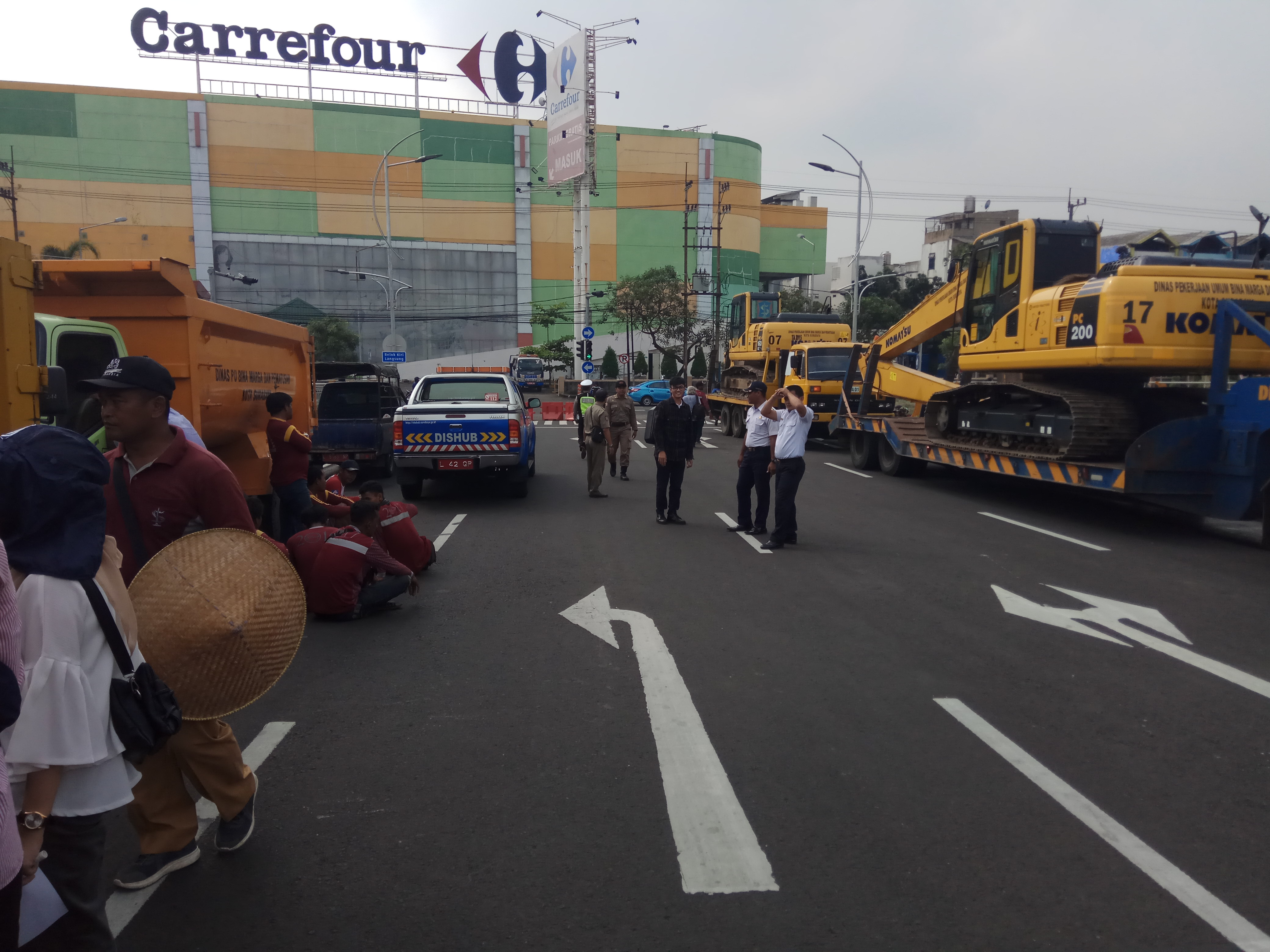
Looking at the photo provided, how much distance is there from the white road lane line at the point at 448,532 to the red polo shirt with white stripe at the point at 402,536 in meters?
0.53

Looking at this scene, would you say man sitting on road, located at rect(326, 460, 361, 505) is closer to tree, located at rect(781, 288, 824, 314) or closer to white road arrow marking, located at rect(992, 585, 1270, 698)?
white road arrow marking, located at rect(992, 585, 1270, 698)

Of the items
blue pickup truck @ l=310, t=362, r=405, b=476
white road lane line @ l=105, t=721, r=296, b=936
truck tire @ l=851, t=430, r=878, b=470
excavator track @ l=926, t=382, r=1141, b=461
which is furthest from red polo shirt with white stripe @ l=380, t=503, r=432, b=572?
truck tire @ l=851, t=430, r=878, b=470

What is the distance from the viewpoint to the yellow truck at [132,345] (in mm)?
5828

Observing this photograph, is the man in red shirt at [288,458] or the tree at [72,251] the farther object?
the tree at [72,251]

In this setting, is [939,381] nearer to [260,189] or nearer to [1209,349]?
[1209,349]

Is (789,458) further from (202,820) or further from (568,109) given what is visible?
(568,109)

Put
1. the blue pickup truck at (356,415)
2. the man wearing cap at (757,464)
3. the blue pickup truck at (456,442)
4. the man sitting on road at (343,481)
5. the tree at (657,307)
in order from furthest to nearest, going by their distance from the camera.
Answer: the tree at (657,307) < the blue pickup truck at (356,415) < the blue pickup truck at (456,442) < the man wearing cap at (757,464) < the man sitting on road at (343,481)

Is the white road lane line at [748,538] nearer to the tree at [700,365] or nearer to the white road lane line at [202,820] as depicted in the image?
the white road lane line at [202,820]

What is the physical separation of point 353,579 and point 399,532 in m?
1.20

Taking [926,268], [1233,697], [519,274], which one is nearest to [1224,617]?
[1233,697]

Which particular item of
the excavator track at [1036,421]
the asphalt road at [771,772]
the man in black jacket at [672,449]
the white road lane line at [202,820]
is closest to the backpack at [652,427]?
the man in black jacket at [672,449]

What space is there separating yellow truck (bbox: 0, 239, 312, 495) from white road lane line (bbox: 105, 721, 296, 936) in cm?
243

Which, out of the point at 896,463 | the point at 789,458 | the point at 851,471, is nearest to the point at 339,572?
the point at 789,458

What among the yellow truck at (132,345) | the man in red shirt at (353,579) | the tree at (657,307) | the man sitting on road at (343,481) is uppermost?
the tree at (657,307)
